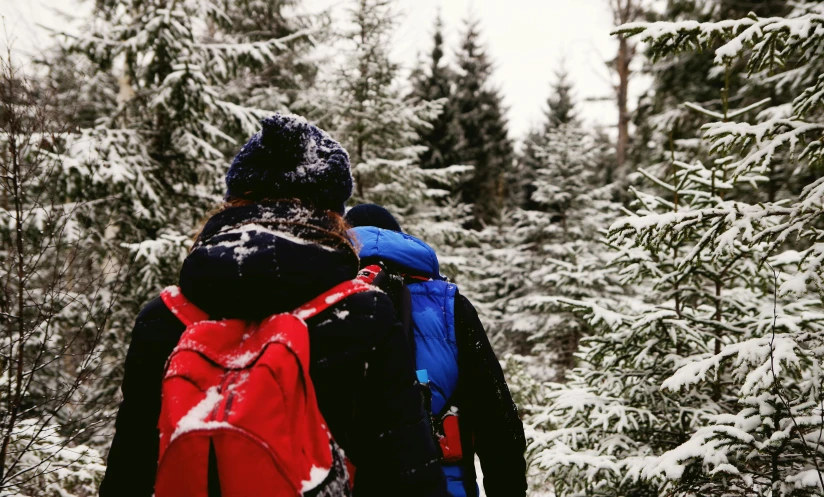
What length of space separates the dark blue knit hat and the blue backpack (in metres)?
0.66

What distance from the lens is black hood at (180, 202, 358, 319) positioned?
1.14m

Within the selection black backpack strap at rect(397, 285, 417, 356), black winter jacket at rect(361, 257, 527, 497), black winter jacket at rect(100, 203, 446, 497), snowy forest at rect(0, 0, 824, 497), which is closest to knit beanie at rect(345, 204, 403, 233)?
black winter jacket at rect(361, 257, 527, 497)

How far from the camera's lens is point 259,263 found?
3.73ft

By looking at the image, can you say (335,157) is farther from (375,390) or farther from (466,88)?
(466,88)

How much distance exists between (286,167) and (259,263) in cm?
36

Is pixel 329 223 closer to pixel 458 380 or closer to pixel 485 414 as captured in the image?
pixel 458 380

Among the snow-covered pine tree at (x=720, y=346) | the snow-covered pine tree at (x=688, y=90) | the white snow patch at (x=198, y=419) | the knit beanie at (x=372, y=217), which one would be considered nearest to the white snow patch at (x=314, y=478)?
the white snow patch at (x=198, y=419)

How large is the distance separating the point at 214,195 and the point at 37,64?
11.8 ft

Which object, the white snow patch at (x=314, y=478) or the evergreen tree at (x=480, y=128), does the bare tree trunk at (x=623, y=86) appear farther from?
the white snow patch at (x=314, y=478)

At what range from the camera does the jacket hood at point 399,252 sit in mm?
2109

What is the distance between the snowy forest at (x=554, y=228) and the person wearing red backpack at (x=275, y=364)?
1.27m

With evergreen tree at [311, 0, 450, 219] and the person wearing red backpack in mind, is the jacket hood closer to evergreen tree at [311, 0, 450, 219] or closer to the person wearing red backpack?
the person wearing red backpack

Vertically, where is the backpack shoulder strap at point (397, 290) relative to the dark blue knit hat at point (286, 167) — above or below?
below

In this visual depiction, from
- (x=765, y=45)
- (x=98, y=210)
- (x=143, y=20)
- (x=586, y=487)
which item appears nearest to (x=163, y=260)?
(x=98, y=210)
